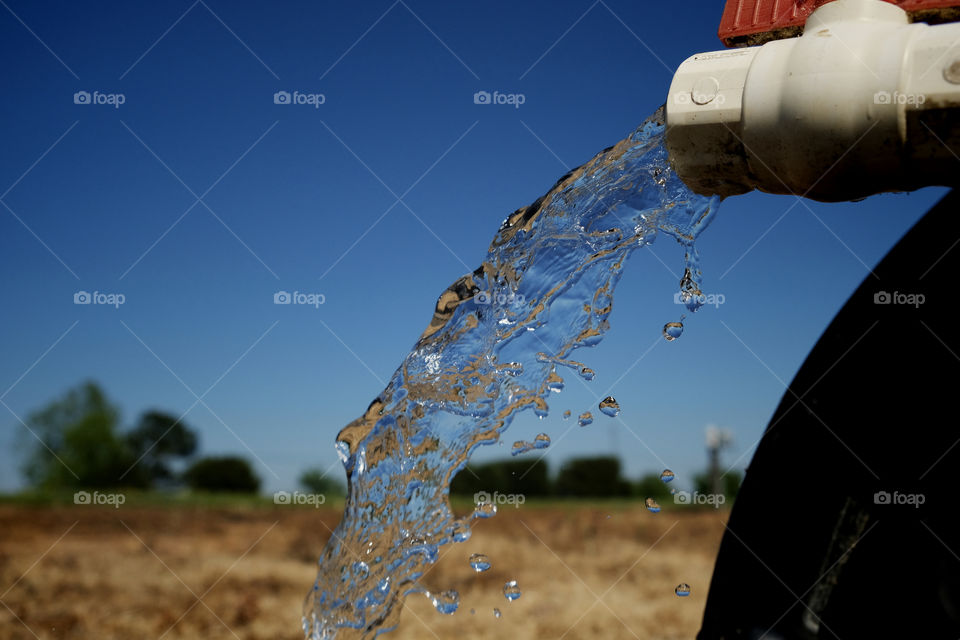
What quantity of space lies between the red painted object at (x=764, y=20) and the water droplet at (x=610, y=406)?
133 cm

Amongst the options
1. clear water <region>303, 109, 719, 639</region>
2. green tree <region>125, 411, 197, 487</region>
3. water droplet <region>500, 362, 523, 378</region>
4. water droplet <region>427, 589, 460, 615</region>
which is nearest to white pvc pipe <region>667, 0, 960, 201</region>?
clear water <region>303, 109, 719, 639</region>

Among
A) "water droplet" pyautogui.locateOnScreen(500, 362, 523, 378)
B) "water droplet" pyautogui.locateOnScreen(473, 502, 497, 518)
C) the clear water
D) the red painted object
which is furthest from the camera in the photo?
"water droplet" pyautogui.locateOnScreen(473, 502, 497, 518)

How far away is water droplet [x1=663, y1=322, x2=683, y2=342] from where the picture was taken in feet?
8.86

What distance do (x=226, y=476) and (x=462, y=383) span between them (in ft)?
157

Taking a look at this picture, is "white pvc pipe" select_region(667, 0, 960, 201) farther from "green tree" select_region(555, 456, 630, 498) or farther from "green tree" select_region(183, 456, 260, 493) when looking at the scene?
"green tree" select_region(183, 456, 260, 493)

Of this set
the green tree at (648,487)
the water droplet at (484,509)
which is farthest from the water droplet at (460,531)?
the green tree at (648,487)

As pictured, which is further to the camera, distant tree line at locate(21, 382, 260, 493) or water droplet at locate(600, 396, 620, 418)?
distant tree line at locate(21, 382, 260, 493)

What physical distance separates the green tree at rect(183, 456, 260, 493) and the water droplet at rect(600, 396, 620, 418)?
46.7m

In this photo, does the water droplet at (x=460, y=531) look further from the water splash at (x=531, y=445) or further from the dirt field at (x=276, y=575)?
the dirt field at (x=276, y=575)

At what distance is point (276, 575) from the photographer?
10570mm

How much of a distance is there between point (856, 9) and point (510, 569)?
11.3 meters

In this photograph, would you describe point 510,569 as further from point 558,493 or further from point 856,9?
point 558,493

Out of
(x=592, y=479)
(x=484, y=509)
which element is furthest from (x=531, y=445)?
(x=592, y=479)

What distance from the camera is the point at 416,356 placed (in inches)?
103
